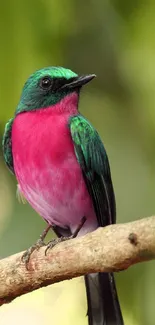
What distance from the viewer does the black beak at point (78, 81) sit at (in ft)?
8.25

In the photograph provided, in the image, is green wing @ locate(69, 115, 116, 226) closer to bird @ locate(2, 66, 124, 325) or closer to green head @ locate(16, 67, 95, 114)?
bird @ locate(2, 66, 124, 325)

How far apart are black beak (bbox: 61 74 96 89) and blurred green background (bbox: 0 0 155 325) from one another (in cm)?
8

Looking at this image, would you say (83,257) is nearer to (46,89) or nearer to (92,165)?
(92,165)

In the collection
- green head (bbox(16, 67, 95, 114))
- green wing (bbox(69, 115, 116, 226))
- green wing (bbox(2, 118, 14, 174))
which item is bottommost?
green wing (bbox(69, 115, 116, 226))

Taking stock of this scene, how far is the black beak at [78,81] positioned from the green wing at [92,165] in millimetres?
160

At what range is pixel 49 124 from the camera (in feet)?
9.27

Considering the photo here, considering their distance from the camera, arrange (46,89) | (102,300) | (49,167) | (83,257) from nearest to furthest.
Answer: (83,257), (49,167), (102,300), (46,89)

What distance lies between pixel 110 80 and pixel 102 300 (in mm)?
1070

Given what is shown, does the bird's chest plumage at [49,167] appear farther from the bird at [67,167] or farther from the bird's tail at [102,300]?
the bird's tail at [102,300]

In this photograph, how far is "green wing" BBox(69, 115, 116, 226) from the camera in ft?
8.97

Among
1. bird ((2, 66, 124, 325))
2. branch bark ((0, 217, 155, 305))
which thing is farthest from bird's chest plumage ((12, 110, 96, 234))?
branch bark ((0, 217, 155, 305))

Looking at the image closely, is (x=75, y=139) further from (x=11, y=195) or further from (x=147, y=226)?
(x=147, y=226)

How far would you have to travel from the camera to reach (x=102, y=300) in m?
2.88

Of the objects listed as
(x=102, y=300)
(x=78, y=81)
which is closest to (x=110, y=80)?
(x=78, y=81)
